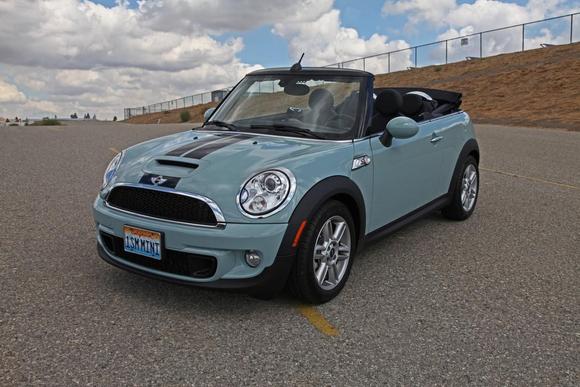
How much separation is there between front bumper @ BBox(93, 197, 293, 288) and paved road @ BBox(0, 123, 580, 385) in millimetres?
261

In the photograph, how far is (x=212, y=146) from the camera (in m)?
3.78

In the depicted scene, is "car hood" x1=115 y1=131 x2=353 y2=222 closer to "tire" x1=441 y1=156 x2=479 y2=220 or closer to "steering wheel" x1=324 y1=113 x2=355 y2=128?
"steering wheel" x1=324 y1=113 x2=355 y2=128

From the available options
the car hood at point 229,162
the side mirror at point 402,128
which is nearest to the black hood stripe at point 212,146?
the car hood at point 229,162

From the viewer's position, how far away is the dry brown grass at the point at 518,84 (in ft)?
77.3

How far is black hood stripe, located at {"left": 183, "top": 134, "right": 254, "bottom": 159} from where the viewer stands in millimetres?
3605

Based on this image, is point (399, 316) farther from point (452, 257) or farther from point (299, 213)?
point (452, 257)

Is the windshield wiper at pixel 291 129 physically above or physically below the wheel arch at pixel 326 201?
above

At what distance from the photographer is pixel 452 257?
4613 millimetres

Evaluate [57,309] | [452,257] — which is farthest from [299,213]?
[452,257]

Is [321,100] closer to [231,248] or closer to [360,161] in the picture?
[360,161]

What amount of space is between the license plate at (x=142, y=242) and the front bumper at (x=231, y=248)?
1.9 inches

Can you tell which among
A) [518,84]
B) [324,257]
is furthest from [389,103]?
[518,84]

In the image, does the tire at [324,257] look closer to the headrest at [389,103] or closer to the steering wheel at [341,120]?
the steering wheel at [341,120]

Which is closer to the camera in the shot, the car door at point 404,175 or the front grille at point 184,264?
the front grille at point 184,264
